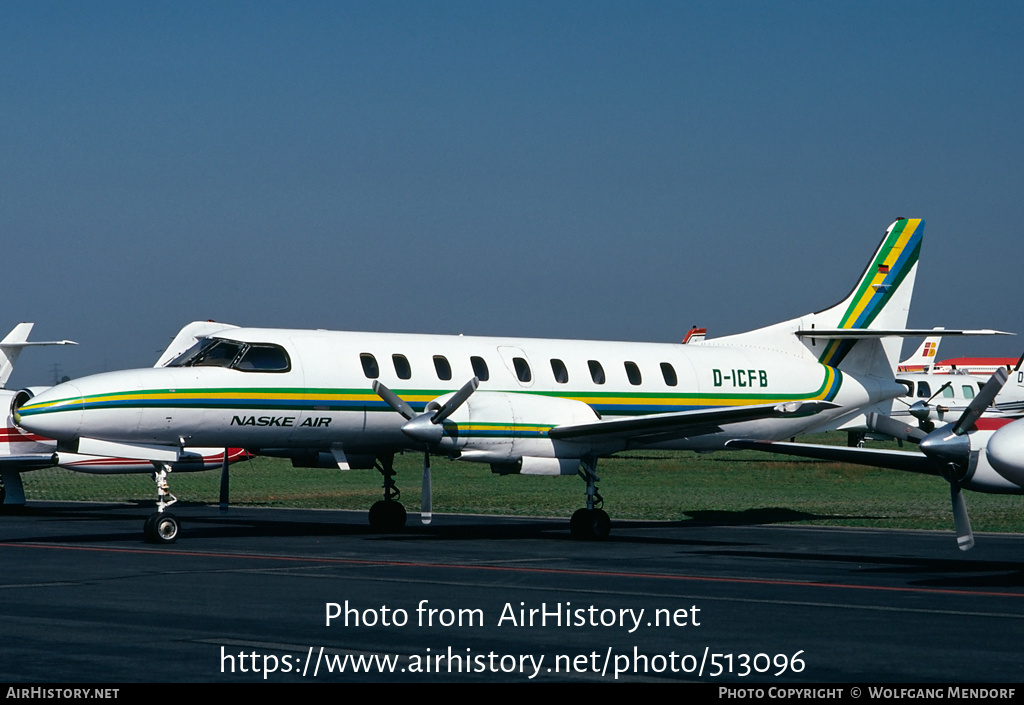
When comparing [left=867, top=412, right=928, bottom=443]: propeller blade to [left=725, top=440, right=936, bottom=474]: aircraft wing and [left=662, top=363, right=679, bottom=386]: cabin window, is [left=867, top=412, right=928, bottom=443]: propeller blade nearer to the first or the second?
[left=725, top=440, right=936, bottom=474]: aircraft wing

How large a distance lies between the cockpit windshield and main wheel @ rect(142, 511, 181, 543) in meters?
2.69


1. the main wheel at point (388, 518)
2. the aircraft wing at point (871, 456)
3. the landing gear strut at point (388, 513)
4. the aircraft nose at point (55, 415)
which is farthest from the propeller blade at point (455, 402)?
the aircraft wing at point (871, 456)

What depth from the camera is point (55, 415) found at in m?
20.9

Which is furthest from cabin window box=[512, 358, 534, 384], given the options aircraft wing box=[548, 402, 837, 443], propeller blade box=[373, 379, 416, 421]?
propeller blade box=[373, 379, 416, 421]

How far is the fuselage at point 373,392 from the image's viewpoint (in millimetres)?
21594

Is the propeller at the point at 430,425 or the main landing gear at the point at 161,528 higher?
the propeller at the point at 430,425

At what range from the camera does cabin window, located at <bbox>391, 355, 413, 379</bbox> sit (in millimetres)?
24281

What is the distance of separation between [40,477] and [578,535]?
122ft

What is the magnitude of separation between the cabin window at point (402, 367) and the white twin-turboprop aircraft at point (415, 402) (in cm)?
2

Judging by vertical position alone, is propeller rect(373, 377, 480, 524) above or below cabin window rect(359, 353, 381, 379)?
below

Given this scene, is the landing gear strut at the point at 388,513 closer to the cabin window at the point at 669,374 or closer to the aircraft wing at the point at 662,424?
the aircraft wing at the point at 662,424

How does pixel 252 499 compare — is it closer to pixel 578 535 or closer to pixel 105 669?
pixel 578 535

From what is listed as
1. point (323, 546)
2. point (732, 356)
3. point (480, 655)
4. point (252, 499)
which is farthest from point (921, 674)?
point (252, 499)

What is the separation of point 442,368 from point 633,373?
171 inches
